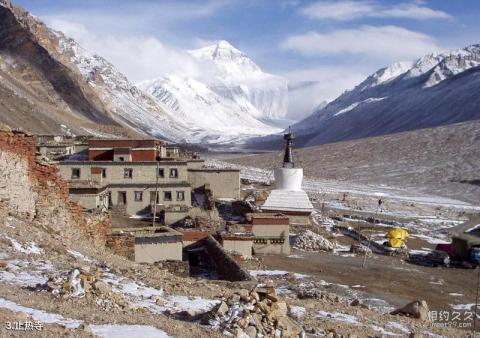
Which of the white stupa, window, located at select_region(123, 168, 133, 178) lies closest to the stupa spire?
the white stupa

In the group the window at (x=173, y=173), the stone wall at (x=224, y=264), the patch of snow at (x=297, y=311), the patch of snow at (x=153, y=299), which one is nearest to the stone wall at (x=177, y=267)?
the stone wall at (x=224, y=264)

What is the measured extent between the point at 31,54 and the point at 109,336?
154m

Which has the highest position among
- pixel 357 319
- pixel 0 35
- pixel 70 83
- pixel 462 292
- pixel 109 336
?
pixel 0 35

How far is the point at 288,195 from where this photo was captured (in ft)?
123

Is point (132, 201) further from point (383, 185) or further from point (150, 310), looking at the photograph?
point (383, 185)

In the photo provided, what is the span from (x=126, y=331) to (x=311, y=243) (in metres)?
24.9

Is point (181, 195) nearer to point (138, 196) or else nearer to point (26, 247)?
point (138, 196)

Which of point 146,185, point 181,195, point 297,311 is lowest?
point 297,311

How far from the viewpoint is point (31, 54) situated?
150750mm

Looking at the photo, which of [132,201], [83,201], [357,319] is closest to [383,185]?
[132,201]

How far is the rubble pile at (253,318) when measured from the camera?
9.46m

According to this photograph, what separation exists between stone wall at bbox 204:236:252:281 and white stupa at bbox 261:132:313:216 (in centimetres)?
1184

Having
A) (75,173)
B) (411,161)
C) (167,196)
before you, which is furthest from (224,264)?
(411,161)

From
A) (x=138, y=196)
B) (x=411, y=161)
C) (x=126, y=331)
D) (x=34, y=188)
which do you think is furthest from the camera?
(x=411, y=161)
